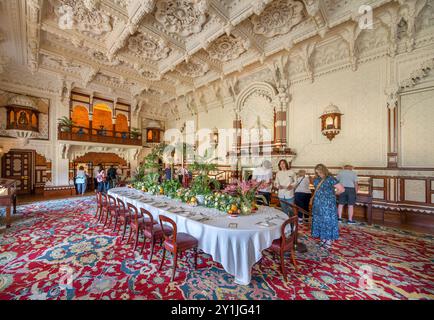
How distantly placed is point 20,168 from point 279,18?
13.5 m

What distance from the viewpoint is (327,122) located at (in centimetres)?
688

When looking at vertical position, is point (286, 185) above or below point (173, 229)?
above

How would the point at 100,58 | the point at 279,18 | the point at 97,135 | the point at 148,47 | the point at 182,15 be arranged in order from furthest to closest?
the point at 97,135 → the point at 100,58 → the point at 148,47 → the point at 279,18 → the point at 182,15

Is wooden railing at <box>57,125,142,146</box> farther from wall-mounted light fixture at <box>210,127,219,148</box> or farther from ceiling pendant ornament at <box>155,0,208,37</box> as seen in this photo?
ceiling pendant ornament at <box>155,0,208,37</box>

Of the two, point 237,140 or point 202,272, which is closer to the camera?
point 202,272

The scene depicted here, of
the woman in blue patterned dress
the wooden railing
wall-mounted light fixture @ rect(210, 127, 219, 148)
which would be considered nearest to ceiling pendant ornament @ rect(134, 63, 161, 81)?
wall-mounted light fixture @ rect(210, 127, 219, 148)

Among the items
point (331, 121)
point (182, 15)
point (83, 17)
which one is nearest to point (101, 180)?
point (83, 17)

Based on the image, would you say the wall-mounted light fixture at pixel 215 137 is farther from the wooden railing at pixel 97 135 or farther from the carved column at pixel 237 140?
the wooden railing at pixel 97 135

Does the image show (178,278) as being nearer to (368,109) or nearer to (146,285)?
(146,285)

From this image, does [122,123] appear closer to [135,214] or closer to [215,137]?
[215,137]

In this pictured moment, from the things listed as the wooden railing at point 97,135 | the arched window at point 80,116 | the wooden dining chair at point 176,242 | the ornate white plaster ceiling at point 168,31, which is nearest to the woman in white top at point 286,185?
the wooden dining chair at point 176,242

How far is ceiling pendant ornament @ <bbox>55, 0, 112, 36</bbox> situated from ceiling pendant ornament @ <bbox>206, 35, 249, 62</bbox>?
3.63m

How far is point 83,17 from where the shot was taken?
5805 mm

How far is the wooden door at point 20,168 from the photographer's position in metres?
9.20
